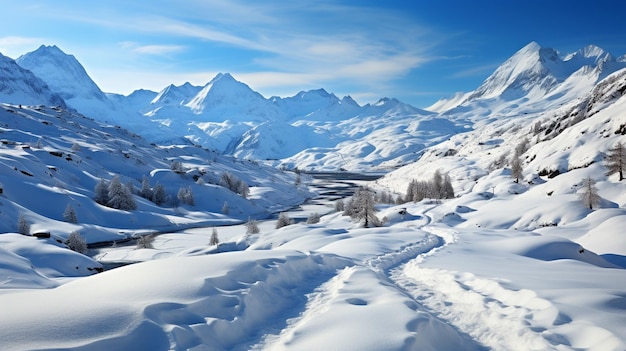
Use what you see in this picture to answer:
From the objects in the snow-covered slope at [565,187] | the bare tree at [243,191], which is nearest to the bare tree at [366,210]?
the snow-covered slope at [565,187]

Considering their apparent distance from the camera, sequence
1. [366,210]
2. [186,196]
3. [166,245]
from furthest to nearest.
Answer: [186,196]
[166,245]
[366,210]

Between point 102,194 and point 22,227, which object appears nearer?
point 22,227

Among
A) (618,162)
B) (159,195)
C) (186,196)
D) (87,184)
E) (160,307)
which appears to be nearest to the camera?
(160,307)

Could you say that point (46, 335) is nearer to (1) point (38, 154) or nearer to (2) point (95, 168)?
(1) point (38, 154)

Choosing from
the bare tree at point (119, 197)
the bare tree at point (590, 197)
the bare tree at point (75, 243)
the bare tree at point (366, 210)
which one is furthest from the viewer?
the bare tree at point (119, 197)

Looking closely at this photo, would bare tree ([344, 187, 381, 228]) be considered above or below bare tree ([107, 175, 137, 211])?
above

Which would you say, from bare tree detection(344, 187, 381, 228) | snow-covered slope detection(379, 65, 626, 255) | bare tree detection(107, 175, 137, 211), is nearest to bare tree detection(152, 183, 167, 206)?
bare tree detection(107, 175, 137, 211)

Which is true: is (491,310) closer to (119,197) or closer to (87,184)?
(119,197)

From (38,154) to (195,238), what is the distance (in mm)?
66998

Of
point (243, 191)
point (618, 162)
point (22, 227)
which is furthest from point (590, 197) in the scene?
point (243, 191)

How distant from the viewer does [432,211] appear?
7825 centimetres

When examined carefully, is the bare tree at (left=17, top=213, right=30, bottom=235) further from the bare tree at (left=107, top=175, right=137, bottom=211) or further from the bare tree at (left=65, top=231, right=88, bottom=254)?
the bare tree at (left=107, top=175, right=137, bottom=211)

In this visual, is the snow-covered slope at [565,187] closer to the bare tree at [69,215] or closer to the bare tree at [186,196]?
the bare tree at [69,215]

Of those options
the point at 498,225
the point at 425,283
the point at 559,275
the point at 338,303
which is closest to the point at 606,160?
the point at 498,225
